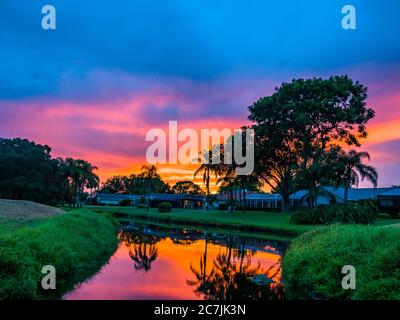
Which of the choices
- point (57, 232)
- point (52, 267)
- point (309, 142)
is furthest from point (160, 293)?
point (309, 142)

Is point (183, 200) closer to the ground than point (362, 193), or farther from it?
closer to the ground

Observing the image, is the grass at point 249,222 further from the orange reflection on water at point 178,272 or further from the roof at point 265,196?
the roof at point 265,196

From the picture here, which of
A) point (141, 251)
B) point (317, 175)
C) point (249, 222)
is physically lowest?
point (141, 251)

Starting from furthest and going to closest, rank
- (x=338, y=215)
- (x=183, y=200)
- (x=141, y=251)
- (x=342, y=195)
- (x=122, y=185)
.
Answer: (x=122, y=185) → (x=183, y=200) → (x=342, y=195) → (x=338, y=215) → (x=141, y=251)

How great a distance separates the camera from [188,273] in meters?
22.0

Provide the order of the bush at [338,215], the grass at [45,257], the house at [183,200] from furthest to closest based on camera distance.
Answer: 1. the house at [183,200]
2. the bush at [338,215]
3. the grass at [45,257]

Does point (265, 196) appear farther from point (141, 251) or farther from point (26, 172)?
point (141, 251)

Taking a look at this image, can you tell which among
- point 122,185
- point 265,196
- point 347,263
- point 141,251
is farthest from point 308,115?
point 122,185

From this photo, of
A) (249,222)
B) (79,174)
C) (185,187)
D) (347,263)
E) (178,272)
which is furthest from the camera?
(185,187)

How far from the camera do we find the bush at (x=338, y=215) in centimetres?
4084

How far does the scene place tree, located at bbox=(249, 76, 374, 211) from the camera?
5331 cm

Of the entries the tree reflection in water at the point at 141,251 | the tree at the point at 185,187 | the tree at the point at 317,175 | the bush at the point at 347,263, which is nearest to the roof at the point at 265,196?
the tree at the point at 185,187

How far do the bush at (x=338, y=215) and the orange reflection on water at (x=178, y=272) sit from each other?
1272 centimetres

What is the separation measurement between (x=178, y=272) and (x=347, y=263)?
9493mm
